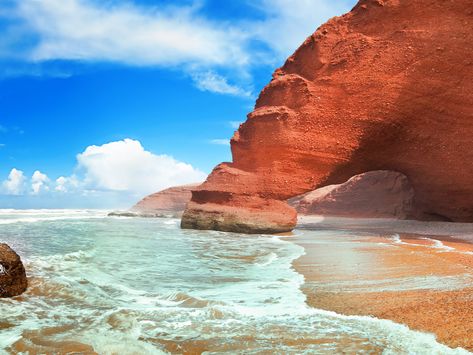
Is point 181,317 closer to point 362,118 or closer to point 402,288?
point 402,288

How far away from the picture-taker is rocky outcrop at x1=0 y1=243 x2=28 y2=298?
4.55 meters

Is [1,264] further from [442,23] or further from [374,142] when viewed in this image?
[442,23]

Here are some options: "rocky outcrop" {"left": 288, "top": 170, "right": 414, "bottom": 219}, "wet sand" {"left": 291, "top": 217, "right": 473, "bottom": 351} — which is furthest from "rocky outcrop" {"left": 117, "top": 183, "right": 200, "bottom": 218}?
"wet sand" {"left": 291, "top": 217, "right": 473, "bottom": 351}

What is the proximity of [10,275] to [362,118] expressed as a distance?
14286mm

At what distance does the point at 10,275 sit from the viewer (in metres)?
4.66

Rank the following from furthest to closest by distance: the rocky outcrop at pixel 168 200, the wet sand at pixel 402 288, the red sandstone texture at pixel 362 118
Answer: the rocky outcrop at pixel 168 200 → the red sandstone texture at pixel 362 118 → the wet sand at pixel 402 288

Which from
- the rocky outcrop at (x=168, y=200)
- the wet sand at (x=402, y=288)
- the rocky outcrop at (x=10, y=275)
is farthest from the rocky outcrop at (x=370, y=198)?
the rocky outcrop at (x=168, y=200)

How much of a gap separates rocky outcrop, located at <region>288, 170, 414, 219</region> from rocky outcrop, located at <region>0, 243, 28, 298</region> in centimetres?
2121

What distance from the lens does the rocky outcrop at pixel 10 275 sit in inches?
179

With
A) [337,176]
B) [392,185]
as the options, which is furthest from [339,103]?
[392,185]

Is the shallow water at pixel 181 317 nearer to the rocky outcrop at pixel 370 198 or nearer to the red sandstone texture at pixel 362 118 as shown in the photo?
the red sandstone texture at pixel 362 118

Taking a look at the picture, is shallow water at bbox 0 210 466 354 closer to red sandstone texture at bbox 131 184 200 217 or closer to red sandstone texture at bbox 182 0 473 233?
red sandstone texture at bbox 182 0 473 233

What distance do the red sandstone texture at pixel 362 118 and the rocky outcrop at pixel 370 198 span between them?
6698 mm

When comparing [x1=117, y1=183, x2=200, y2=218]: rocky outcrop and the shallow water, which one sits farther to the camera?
[x1=117, y1=183, x2=200, y2=218]: rocky outcrop
